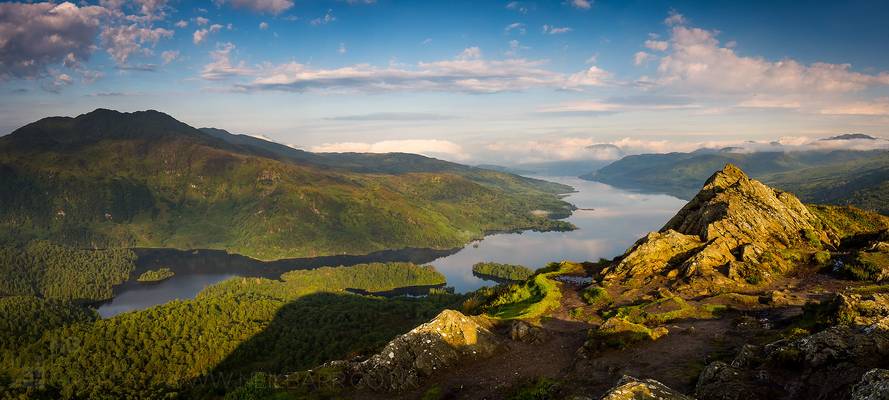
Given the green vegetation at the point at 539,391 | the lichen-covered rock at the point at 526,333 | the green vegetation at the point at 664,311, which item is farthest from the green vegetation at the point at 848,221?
the green vegetation at the point at 539,391

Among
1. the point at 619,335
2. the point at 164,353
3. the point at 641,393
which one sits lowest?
the point at 164,353

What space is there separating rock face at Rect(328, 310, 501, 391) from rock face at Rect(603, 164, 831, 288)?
82.6 ft

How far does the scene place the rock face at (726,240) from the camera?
53750 mm

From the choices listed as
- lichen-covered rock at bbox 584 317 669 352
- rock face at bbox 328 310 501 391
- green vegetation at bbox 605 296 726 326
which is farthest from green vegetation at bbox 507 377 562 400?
green vegetation at bbox 605 296 726 326

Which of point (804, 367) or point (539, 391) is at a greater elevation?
point (804, 367)

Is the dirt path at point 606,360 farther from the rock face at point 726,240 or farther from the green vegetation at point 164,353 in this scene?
the green vegetation at point 164,353

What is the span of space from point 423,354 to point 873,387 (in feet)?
92.0

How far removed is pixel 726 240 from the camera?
59.4m

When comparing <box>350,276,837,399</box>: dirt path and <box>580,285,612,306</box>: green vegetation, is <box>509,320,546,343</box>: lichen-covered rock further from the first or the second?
<box>580,285,612,306</box>: green vegetation

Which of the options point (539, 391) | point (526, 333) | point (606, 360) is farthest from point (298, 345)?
point (539, 391)

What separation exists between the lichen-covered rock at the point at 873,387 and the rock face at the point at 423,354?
25.4 m

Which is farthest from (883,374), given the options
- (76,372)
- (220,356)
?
(76,372)

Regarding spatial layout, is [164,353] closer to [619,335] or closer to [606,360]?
[619,335]

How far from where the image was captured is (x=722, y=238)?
195 ft
